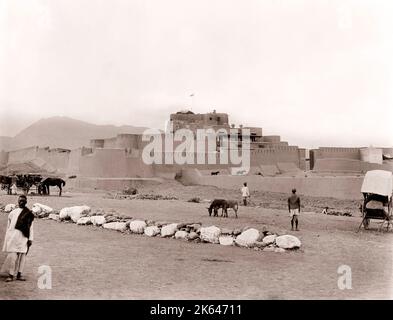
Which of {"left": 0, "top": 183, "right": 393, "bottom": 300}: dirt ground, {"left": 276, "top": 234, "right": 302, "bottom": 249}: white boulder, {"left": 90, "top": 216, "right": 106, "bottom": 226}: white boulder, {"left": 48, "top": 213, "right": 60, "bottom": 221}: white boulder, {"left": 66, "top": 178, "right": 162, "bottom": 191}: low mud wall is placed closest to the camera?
{"left": 0, "top": 183, "right": 393, "bottom": 300}: dirt ground

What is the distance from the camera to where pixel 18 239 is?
7.36m

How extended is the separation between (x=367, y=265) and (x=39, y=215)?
33.1 feet

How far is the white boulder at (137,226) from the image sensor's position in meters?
12.1


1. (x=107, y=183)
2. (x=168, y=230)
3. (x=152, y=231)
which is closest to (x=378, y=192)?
(x=168, y=230)

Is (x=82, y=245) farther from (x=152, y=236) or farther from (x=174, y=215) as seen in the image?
(x=174, y=215)

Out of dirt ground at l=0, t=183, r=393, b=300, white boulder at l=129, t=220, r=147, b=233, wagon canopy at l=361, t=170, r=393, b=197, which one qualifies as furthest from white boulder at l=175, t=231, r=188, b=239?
wagon canopy at l=361, t=170, r=393, b=197

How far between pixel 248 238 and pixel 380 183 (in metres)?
4.82

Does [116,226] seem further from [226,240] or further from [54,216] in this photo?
[226,240]

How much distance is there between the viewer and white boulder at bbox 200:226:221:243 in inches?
428

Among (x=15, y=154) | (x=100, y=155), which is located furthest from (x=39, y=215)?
(x=15, y=154)

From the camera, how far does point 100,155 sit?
32.5 metres

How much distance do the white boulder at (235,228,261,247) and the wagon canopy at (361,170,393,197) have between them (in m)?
4.39

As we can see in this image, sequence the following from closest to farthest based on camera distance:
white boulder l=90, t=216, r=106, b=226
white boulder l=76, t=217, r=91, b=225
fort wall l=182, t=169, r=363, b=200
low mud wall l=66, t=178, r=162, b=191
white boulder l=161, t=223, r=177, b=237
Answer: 1. white boulder l=161, t=223, r=177, b=237
2. white boulder l=90, t=216, r=106, b=226
3. white boulder l=76, t=217, r=91, b=225
4. fort wall l=182, t=169, r=363, b=200
5. low mud wall l=66, t=178, r=162, b=191

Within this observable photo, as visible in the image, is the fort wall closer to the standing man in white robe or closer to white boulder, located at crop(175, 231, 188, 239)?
white boulder, located at crop(175, 231, 188, 239)
